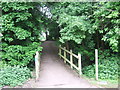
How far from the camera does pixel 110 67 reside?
6148 mm

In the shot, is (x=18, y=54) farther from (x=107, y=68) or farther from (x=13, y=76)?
(x=107, y=68)

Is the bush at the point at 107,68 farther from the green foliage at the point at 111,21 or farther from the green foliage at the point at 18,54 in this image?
the green foliage at the point at 18,54

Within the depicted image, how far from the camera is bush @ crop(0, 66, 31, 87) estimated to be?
14.6 ft

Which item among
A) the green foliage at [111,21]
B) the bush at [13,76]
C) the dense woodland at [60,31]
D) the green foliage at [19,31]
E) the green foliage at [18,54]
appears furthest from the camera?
the green foliage at [18,54]

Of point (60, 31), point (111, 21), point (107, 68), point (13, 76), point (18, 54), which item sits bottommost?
point (107, 68)

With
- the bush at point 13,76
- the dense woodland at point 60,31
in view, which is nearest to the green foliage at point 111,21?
the dense woodland at point 60,31

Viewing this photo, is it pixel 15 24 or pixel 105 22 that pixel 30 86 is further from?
pixel 105 22

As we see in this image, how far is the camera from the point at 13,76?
15.4 ft

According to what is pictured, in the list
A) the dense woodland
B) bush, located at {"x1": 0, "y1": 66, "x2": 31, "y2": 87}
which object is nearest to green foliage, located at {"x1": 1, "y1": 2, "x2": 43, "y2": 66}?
the dense woodland

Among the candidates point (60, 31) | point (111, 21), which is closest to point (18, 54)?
point (60, 31)

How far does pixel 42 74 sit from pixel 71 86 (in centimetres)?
197

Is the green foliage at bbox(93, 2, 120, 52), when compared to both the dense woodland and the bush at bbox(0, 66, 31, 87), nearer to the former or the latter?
the dense woodland

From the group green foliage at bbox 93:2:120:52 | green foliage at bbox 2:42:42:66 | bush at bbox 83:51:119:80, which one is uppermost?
green foliage at bbox 93:2:120:52

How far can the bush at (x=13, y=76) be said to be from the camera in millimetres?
4457
